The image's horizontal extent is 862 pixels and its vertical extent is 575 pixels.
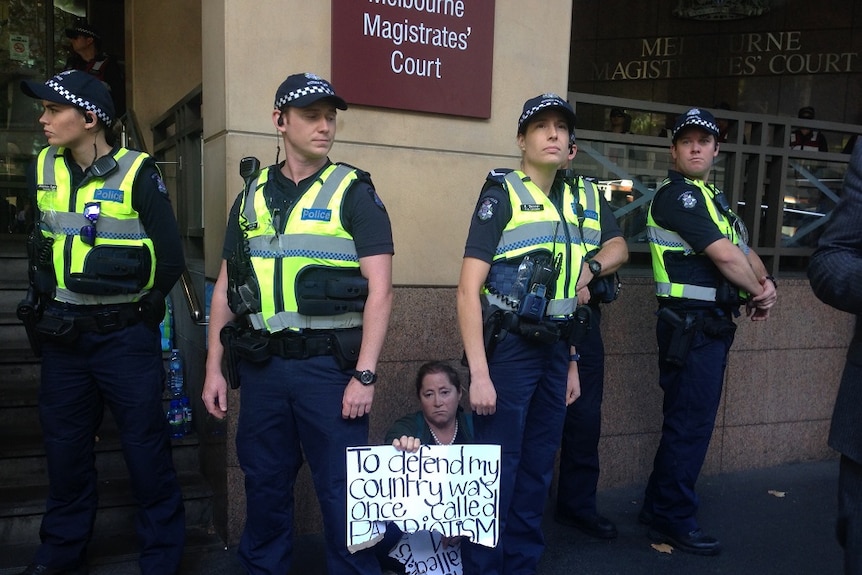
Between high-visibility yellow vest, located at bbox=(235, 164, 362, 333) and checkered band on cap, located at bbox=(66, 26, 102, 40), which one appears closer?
high-visibility yellow vest, located at bbox=(235, 164, 362, 333)

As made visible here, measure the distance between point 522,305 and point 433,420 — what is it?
2.76ft

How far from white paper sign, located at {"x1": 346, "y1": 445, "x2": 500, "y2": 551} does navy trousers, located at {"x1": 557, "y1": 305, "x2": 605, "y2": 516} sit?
51.1 inches

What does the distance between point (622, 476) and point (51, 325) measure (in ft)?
11.8

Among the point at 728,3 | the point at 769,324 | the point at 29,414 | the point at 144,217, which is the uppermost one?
the point at 728,3

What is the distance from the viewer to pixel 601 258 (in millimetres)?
3523

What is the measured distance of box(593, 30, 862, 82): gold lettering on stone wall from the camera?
11.6 m

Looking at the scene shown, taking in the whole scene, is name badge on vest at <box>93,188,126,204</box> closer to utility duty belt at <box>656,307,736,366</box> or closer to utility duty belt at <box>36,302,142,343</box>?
utility duty belt at <box>36,302,142,343</box>

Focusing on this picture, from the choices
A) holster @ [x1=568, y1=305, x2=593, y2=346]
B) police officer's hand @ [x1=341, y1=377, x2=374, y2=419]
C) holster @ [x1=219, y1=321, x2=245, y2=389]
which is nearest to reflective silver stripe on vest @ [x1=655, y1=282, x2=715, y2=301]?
holster @ [x1=568, y1=305, x2=593, y2=346]

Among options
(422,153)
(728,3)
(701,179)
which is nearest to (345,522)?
(422,153)

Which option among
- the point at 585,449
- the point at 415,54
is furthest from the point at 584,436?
the point at 415,54

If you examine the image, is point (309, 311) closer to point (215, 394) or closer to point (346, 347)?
point (346, 347)

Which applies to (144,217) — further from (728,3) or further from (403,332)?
(728,3)

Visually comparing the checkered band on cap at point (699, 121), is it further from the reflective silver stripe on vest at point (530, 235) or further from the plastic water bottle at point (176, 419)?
the plastic water bottle at point (176, 419)

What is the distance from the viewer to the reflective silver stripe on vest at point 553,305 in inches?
123
